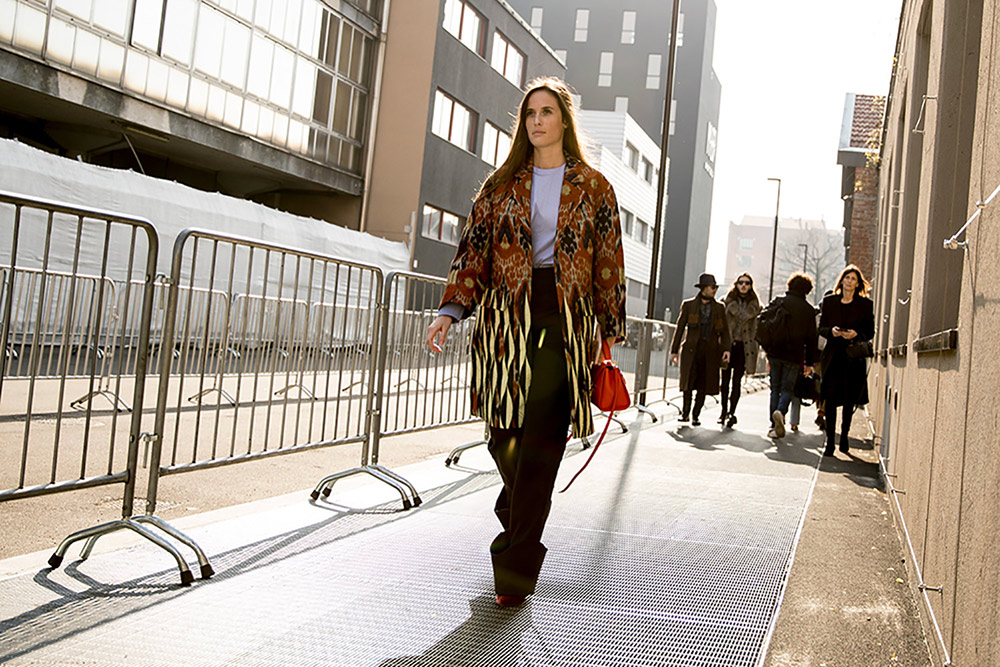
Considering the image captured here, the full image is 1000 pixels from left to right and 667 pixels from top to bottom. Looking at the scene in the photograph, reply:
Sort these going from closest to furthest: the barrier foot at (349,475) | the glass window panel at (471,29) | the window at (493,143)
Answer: the barrier foot at (349,475) < the glass window panel at (471,29) < the window at (493,143)

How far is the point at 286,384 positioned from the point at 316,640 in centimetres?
252

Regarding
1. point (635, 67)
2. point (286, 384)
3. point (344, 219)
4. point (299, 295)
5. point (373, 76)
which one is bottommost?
point (286, 384)

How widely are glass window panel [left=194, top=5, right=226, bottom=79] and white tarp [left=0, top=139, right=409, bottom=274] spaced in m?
3.50

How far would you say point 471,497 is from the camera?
5867 mm

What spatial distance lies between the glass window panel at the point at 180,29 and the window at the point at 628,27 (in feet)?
160

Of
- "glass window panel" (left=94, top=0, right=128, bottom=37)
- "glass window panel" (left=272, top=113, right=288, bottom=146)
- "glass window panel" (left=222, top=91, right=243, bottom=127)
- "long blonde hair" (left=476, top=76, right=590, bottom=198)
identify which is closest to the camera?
"long blonde hair" (left=476, top=76, right=590, bottom=198)

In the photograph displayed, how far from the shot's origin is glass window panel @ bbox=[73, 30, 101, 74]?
57.4 ft

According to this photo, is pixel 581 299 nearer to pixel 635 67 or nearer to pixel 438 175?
pixel 438 175

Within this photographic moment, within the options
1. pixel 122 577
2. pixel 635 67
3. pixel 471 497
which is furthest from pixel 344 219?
pixel 635 67

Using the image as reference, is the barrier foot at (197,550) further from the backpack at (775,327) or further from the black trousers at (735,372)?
the black trousers at (735,372)

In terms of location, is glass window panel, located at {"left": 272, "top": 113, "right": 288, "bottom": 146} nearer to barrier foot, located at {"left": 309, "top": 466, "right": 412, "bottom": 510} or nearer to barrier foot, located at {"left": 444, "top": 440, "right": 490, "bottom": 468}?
barrier foot, located at {"left": 444, "top": 440, "right": 490, "bottom": 468}

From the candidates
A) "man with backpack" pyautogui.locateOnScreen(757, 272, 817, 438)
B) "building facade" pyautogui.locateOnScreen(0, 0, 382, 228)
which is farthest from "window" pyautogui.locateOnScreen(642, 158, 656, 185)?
"man with backpack" pyautogui.locateOnScreen(757, 272, 817, 438)

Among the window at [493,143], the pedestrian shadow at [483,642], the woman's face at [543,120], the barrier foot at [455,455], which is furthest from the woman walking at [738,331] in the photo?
the window at [493,143]

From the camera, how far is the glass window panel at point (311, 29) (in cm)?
2400
